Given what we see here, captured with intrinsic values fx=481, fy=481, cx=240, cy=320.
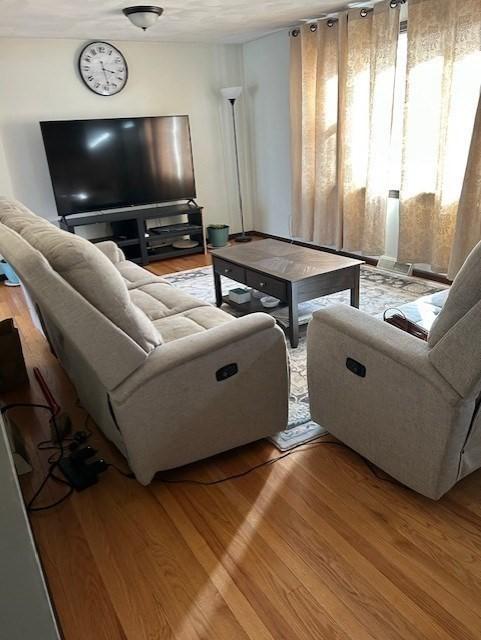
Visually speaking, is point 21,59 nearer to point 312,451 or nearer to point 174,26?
point 174,26

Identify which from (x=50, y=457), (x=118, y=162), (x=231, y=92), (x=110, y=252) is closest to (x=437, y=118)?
(x=231, y=92)

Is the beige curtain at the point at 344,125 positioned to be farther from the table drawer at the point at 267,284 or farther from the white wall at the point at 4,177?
the white wall at the point at 4,177

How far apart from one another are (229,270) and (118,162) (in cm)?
229

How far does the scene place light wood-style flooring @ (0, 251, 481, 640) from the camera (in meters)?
1.36

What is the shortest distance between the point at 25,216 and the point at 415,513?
201cm

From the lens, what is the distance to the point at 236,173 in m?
5.91

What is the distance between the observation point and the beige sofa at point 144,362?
156 cm

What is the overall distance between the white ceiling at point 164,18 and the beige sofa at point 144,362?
6.94 ft

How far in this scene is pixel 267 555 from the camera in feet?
5.15

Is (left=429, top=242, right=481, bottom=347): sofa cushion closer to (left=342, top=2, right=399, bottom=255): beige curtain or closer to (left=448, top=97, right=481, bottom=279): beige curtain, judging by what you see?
(left=448, top=97, right=481, bottom=279): beige curtain

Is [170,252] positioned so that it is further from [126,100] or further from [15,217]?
[15,217]

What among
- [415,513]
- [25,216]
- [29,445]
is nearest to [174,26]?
[25,216]

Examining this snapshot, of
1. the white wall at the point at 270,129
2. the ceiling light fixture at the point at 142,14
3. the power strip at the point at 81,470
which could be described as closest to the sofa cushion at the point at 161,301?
the power strip at the point at 81,470

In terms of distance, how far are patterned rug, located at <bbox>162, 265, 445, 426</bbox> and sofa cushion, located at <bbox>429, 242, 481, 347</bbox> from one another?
1.11 meters
